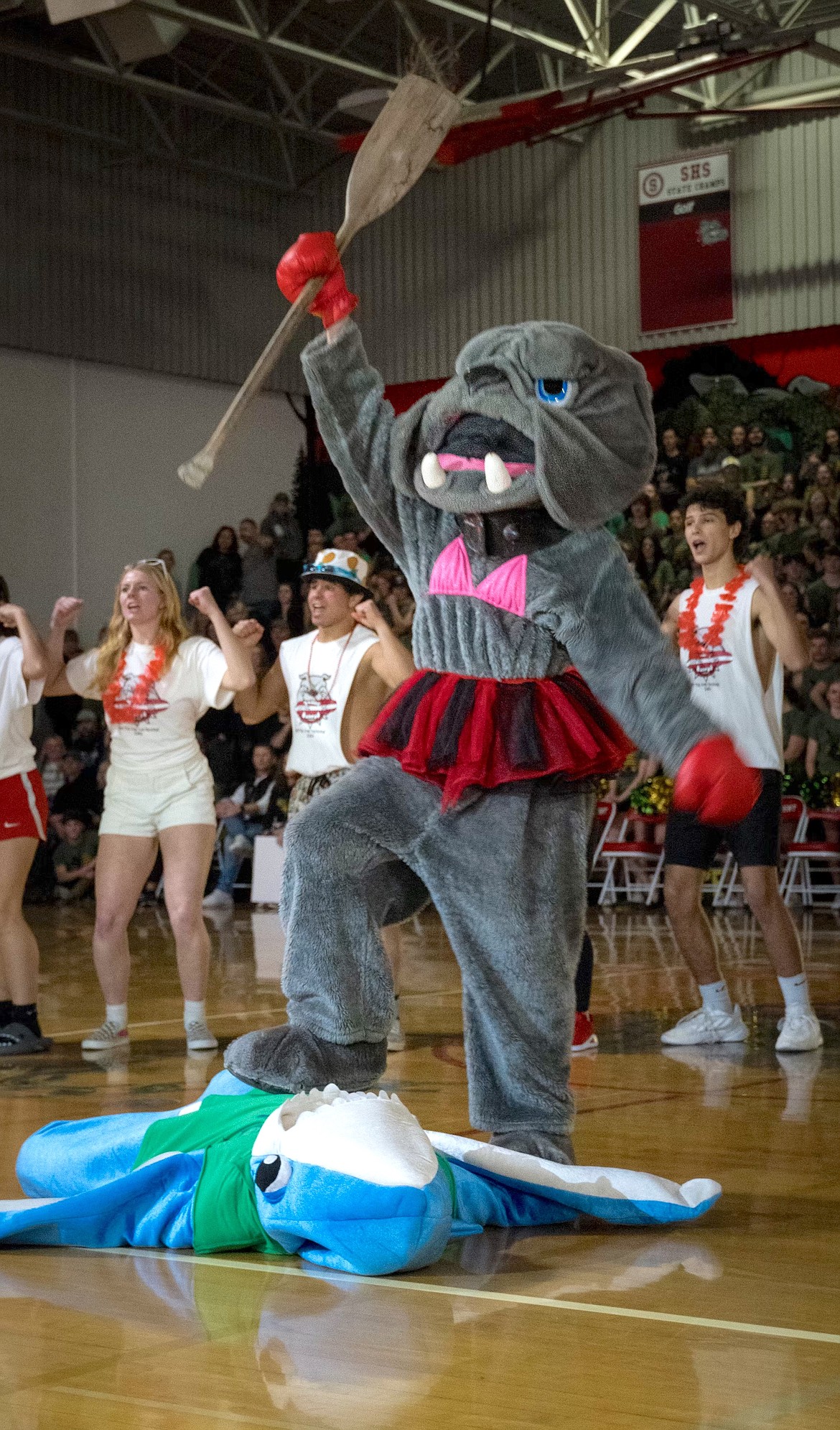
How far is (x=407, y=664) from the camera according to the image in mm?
5598

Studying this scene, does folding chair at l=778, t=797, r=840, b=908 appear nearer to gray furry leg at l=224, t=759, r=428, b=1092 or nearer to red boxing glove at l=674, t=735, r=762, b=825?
gray furry leg at l=224, t=759, r=428, b=1092

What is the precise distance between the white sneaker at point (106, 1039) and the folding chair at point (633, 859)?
18.3 ft

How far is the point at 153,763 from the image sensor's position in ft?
18.5

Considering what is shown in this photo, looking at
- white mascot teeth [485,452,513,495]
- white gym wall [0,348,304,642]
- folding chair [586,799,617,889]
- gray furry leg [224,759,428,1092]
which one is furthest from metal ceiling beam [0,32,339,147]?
gray furry leg [224,759,428,1092]

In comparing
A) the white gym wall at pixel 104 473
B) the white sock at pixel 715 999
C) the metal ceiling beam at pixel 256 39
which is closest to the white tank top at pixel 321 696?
the white sock at pixel 715 999

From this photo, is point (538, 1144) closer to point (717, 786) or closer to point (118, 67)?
point (717, 786)

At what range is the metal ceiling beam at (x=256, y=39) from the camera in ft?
40.1

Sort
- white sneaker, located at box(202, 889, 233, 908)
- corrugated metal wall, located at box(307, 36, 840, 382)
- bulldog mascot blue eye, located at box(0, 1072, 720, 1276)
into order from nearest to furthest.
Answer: bulldog mascot blue eye, located at box(0, 1072, 720, 1276), white sneaker, located at box(202, 889, 233, 908), corrugated metal wall, located at box(307, 36, 840, 382)

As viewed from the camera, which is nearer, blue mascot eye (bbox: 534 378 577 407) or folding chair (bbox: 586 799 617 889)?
blue mascot eye (bbox: 534 378 577 407)

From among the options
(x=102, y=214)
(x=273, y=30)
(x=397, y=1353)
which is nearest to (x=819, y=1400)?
(x=397, y=1353)

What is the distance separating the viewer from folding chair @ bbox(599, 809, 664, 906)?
35.4 ft

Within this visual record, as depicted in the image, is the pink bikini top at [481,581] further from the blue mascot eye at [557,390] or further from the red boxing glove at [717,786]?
the red boxing glove at [717,786]

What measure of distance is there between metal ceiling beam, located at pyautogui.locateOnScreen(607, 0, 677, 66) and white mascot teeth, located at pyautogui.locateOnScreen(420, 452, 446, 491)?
34.4 feet

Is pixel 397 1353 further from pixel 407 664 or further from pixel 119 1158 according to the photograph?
pixel 407 664
